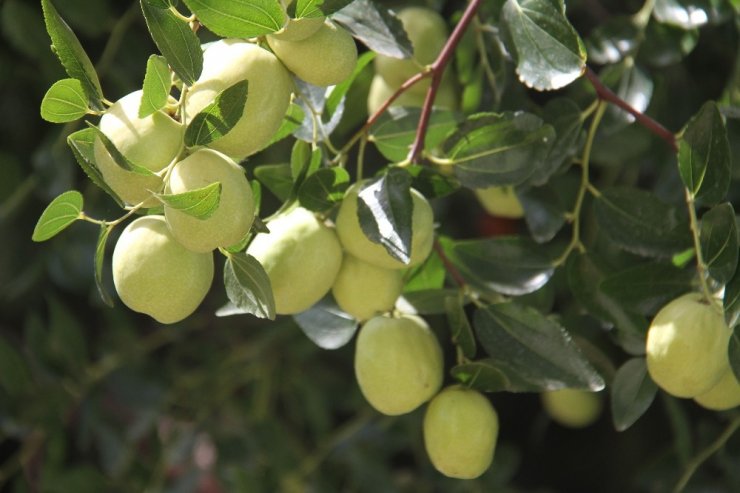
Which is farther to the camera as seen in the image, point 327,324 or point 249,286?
point 327,324

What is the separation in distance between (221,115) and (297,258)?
4.0 inches

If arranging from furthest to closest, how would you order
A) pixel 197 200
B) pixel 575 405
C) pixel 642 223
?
pixel 575 405
pixel 642 223
pixel 197 200

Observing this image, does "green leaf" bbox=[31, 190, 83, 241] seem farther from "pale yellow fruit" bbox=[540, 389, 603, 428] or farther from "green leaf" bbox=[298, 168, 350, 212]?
"pale yellow fruit" bbox=[540, 389, 603, 428]

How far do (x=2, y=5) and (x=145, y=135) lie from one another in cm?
49

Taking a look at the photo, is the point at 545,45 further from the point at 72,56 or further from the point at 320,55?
the point at 72,56

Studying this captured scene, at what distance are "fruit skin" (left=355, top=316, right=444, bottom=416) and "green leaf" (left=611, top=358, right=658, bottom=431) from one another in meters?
0.10

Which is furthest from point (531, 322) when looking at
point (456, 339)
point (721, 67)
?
point (721, 67)

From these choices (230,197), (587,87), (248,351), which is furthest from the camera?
(248,351)

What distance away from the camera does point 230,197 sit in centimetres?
42

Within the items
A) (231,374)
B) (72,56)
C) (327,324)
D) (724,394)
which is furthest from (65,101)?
(231,374)

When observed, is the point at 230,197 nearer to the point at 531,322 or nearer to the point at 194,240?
the point at 194,240

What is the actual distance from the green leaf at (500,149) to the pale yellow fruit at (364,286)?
68mm

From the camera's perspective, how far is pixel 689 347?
50 centimetres

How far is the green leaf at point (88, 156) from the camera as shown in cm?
43
